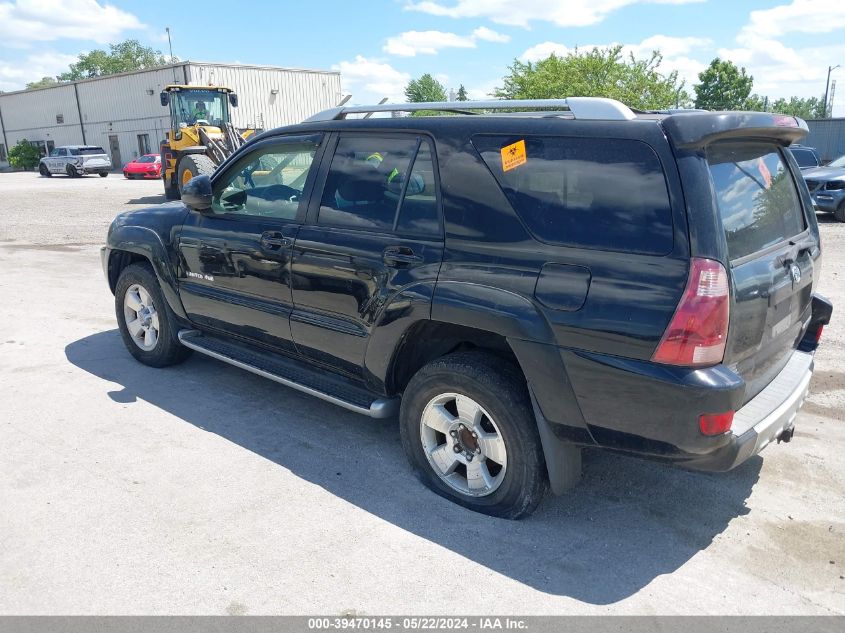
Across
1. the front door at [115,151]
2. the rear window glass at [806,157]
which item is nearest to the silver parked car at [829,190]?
the rear window glass at [806,157]

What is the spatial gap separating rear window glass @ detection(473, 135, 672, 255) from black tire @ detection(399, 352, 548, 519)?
72cm

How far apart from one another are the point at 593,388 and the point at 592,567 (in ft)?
2.73

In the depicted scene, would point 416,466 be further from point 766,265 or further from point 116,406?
point 116,406

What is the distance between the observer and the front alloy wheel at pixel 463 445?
3393 millimetres

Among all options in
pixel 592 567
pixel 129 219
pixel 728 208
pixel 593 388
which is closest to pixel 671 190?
pixel 728 208

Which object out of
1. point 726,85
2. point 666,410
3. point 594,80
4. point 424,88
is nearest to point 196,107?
point 594,80

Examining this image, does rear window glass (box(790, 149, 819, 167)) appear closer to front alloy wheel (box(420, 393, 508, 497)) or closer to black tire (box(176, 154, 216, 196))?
black tire (box(176, 154, 216, 196))

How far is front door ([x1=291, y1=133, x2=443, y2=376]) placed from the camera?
11.7ft

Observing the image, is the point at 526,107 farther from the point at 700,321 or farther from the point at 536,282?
the point at 700,321

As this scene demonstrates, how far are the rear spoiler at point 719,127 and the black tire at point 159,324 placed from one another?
13.1 feet

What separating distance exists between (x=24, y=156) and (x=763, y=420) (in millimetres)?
57747

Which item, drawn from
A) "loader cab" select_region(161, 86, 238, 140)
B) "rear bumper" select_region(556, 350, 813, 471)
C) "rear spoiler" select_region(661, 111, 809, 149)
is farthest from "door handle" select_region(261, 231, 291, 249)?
"loader cab" select_region(161, 86, 238, 140)

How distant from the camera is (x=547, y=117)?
323 centimetres
